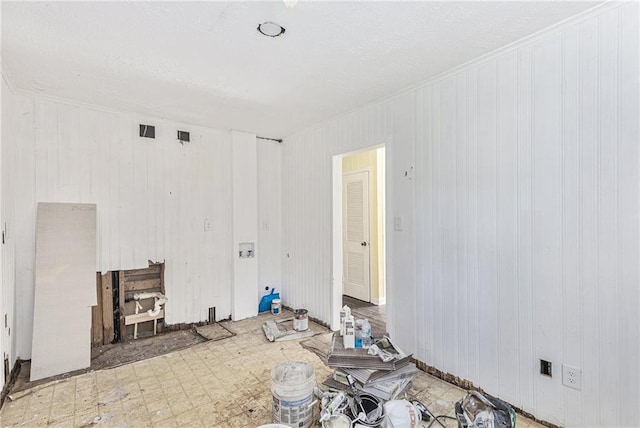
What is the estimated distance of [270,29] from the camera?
6.28ft

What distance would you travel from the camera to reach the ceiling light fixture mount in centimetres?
186

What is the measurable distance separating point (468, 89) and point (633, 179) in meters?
1.18

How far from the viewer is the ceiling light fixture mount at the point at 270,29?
6.11 ft

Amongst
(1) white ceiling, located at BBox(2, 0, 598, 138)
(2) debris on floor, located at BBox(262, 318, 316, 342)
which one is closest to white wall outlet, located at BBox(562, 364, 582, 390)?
A: (1) white ceiling, located at BBox(2, 0, 598, 138)

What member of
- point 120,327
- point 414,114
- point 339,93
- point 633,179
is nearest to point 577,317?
point 633,179

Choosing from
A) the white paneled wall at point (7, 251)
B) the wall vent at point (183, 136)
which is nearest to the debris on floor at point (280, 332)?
the white paneled wall at point (7, 251)

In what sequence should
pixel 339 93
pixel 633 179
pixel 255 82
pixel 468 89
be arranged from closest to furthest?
pixel 633 179 < pixel 468 89 < pixel 255 82 < pixel 339 93

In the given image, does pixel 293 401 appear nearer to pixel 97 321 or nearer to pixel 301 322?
pixel 301 322

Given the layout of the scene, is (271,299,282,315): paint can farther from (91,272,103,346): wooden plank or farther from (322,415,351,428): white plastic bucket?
(322,415,351,428): white plastic bucket

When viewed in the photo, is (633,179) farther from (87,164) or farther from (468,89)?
(87,164)

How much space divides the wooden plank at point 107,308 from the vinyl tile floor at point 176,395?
2.10 ft

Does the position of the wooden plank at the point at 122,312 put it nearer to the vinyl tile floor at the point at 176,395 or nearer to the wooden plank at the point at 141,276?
the wooden plank at the point at 141,276

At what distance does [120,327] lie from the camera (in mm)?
3402

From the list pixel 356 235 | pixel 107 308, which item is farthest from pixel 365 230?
pixel 107 308
